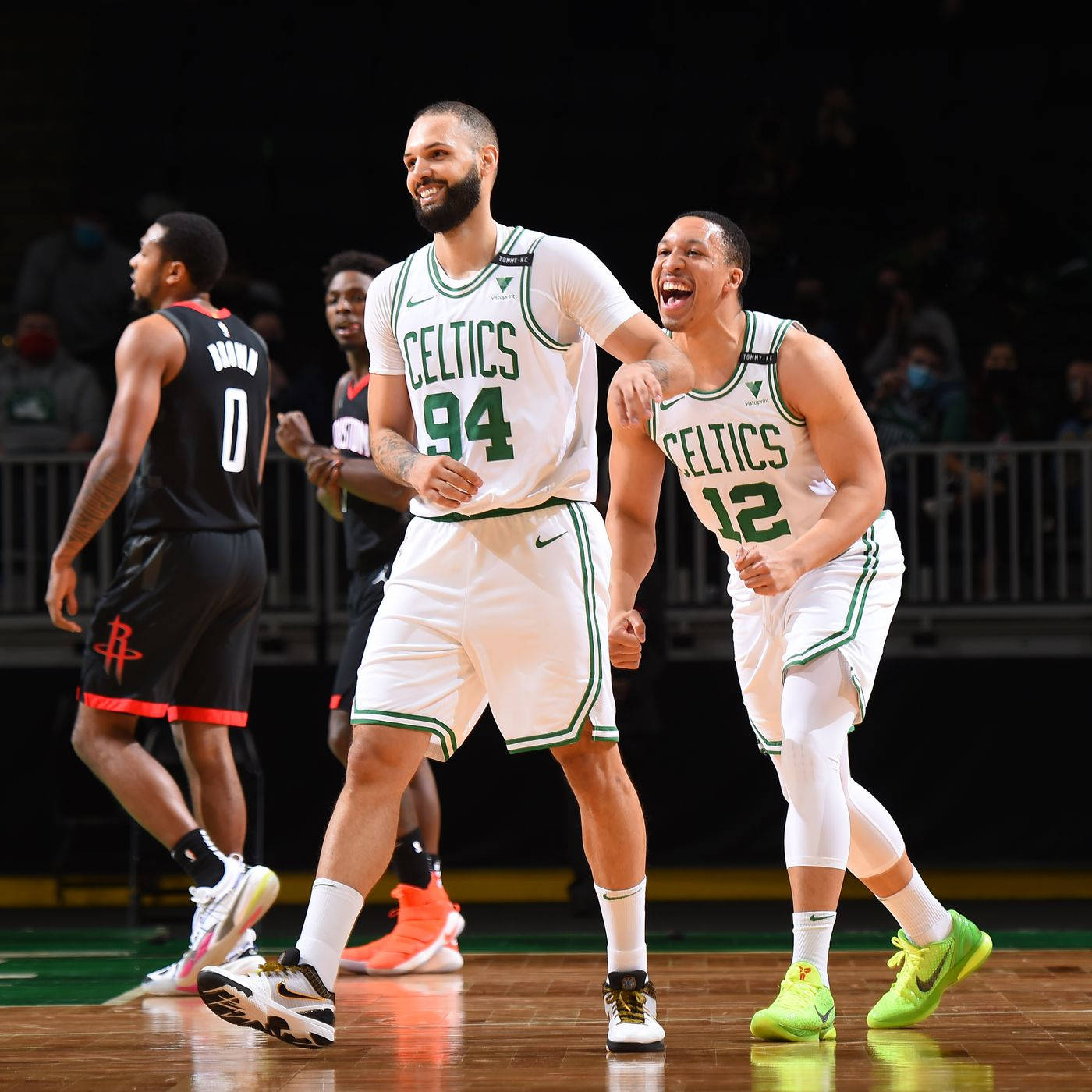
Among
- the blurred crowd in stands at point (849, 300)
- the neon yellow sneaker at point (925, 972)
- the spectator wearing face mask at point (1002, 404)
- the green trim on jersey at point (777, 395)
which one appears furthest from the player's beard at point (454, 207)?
the spectator wearing face mask at point (1002, 404)

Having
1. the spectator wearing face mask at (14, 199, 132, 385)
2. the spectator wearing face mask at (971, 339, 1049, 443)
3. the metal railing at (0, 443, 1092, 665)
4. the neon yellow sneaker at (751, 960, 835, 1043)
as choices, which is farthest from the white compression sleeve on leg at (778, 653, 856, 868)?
the spectator wearing face mask at (14, 199, 132, 385)

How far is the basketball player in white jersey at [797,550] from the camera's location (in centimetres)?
375

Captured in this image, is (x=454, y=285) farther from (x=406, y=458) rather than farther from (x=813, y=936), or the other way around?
(x=813, y=936)

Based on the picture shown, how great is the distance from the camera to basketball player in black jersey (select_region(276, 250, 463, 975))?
5156mm

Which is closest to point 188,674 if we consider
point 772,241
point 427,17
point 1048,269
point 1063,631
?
point 1063,631

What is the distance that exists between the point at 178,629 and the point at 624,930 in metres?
1.75

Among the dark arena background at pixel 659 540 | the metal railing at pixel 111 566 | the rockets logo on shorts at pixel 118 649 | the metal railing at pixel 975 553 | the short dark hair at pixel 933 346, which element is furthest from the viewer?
the short dark hair at pixel 933 346

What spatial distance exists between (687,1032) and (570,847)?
3.24 metres

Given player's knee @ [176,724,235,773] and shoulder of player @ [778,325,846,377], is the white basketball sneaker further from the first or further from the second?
shoulder of player @ [778,325,846,377]

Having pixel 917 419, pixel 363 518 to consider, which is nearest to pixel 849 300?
pixel 917 419

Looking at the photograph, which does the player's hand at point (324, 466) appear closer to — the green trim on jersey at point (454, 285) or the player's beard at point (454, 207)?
the green trim on jersey at point (454, 285)

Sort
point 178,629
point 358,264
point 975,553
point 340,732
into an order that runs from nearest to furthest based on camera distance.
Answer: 1. point 178,629
2. point 340,732
3. point 358,264
4. point 975,553

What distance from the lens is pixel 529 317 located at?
3666 mm

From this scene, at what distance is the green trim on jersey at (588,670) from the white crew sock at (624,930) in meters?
0.38
